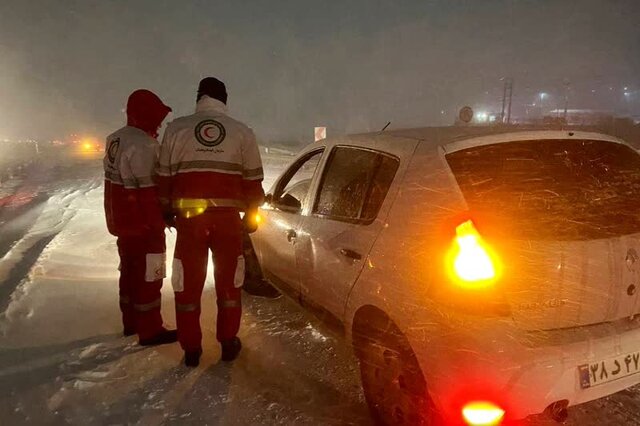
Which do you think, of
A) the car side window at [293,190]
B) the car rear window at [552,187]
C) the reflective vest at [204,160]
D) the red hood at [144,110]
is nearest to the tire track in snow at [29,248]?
the red hood at [144,110]

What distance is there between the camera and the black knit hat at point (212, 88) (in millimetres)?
3482

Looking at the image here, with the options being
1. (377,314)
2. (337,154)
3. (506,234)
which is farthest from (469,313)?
(337,154)

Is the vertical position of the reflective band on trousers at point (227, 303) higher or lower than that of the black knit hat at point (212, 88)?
lower

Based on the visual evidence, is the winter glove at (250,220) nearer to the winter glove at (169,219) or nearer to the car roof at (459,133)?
the winter glove at (169,219)

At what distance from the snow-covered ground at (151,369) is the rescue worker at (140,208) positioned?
0.33 metres

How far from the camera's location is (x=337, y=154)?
3479mm

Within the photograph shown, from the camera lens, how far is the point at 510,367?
6.53ft

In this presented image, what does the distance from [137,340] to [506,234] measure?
3.08 m

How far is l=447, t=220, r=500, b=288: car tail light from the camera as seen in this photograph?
211 cm

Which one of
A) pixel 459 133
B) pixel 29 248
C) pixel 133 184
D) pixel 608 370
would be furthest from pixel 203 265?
pixel 29 248

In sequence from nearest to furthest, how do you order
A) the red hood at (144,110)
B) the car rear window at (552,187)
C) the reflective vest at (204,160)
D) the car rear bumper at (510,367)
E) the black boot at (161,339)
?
1. the car rear bumper at (510,367)
2. the car rear window at (552,187)
3. the reflective vest at (204,160)
4. the red hood at (144,110)
5. the black boot at (161,339)

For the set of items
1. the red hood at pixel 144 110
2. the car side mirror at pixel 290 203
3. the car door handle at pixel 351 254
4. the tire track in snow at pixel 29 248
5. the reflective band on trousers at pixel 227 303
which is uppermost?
the red hood at pixel 144 110

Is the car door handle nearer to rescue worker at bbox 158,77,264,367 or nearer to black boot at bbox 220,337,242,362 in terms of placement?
rescue worker at bbox 158,77,264,367

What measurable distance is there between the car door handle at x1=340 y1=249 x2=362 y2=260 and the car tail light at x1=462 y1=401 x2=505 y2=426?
94cm
